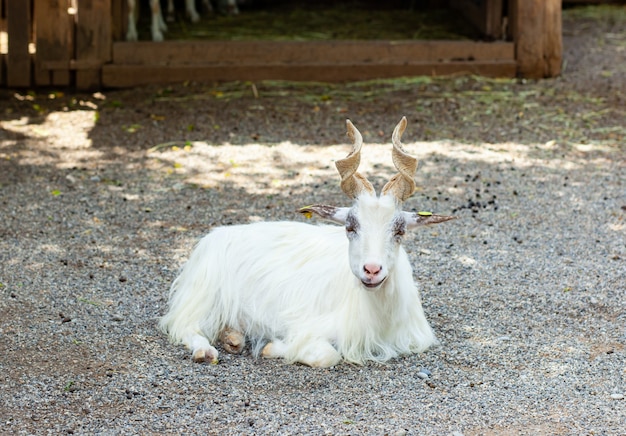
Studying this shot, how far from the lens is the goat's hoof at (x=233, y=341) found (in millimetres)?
5223

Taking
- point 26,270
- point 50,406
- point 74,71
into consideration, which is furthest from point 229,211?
point 74,71

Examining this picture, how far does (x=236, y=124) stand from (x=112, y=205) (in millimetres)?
2407

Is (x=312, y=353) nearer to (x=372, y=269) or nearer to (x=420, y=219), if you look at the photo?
(x=372, y=269)

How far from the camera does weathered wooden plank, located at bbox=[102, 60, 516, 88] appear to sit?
35.7 feet

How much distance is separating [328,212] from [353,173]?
254 mm

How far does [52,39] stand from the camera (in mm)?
10727

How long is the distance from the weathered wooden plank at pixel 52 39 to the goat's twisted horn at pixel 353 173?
6.59 metres

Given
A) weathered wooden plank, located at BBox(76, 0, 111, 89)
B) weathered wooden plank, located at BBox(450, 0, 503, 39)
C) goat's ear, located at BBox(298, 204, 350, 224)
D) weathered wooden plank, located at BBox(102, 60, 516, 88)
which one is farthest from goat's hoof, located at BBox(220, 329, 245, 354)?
weathered wooden plank, located at BBox(450, 0, 503, 39)

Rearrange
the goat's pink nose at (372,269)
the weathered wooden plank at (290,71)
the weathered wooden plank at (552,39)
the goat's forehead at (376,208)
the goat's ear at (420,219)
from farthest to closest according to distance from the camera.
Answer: the weathered wooden plank at (552,39)
the weathered wooden plank at (290,71)
the goat's ear at (420,219)
the goat's forehead at (376,208)
the goat's pink nose at (372,269)

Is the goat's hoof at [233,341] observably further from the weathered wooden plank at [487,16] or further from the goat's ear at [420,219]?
the weathered wooden plank at [487,16]

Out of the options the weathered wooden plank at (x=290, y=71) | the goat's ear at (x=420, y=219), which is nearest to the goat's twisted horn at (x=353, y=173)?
the goat's ear at (x=420, y=219)

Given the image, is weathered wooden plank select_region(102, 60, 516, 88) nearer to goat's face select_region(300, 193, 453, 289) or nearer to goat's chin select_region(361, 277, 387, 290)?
goat's face select_region(300, 193, 453, 289)

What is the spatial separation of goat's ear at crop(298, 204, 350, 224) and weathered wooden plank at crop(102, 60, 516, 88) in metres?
6.23

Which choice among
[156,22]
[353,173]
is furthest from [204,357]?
[156,22]
